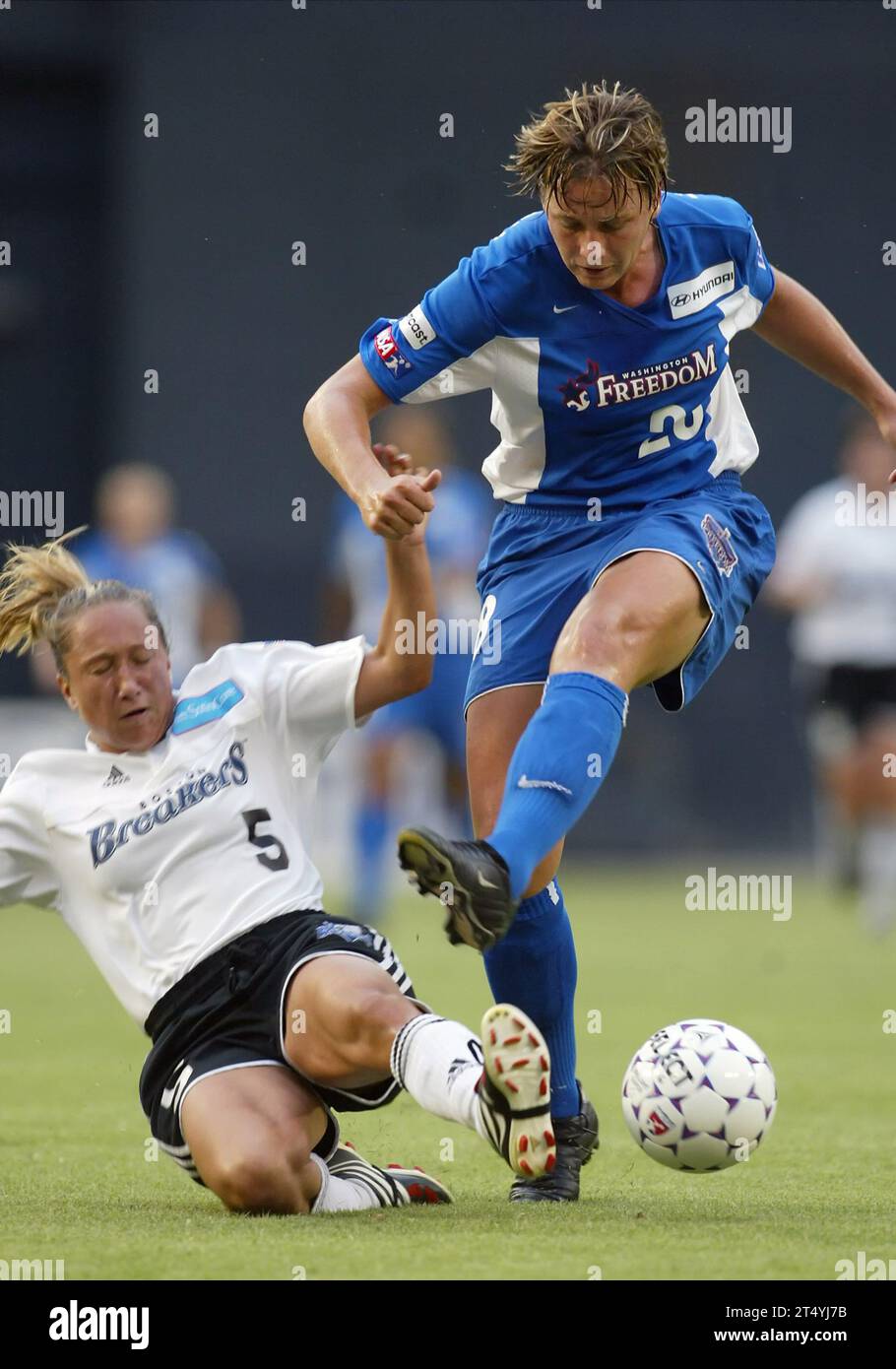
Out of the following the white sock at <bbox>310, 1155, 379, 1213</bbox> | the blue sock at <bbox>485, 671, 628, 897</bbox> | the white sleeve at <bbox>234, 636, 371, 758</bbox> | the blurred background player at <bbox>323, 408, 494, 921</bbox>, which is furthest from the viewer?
the blurred background player at <bbox>323, 408, 494, 921</bbox>

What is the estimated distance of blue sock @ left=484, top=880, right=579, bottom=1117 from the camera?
14.4ft

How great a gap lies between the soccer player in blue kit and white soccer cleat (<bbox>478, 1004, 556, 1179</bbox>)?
1.37 ft

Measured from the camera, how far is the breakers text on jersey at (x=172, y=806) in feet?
13.9

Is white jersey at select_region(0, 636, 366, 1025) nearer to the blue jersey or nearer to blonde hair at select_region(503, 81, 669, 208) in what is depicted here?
the blue jersey

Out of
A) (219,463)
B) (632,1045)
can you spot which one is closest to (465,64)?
(219,463)

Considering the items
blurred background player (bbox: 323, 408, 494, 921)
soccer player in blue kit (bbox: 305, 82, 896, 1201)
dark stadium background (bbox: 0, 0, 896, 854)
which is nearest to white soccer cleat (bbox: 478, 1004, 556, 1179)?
soccer player in blue kit (bbox: 305, 82, 896, 1201)

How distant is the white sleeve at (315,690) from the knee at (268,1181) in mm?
921

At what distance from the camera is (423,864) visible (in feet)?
11.0

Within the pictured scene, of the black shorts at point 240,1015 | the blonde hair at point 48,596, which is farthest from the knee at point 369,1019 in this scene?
the blonde hair at point 48,596

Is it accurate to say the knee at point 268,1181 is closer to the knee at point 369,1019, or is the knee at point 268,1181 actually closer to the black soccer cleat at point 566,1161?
the knee at point 369,1019

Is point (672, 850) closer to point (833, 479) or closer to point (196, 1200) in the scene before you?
point (833, 479)

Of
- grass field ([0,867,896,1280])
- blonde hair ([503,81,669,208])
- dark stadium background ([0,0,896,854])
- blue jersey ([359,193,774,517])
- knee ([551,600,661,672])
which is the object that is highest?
dark stadium background ([0,0,896,854])

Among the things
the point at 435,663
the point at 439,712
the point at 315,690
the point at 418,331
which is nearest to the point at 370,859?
the point at 439,712

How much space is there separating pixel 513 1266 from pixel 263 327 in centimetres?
1297
